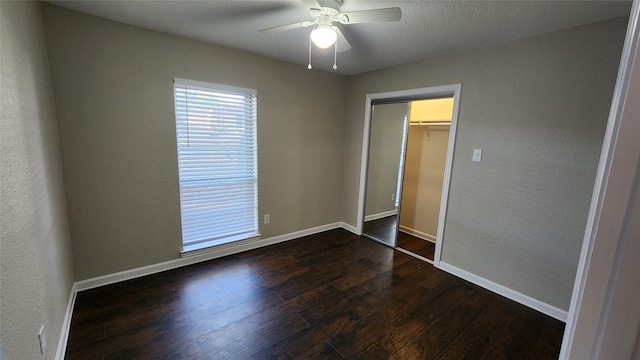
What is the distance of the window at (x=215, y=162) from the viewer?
2672mm

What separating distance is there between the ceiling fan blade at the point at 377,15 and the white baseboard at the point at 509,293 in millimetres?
2520

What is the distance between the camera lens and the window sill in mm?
2846

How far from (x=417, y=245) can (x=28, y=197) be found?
374cm

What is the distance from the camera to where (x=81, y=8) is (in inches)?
78.9

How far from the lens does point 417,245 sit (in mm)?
3633

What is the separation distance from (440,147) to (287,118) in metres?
2.15

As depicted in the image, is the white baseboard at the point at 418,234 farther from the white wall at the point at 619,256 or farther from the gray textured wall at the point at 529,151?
the white wall at the point at 619,256

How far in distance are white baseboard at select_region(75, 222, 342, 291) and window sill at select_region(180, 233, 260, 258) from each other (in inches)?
0.5

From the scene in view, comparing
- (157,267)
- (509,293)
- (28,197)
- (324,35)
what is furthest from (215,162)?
(509,293)

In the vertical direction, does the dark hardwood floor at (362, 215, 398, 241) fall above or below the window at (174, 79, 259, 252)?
below

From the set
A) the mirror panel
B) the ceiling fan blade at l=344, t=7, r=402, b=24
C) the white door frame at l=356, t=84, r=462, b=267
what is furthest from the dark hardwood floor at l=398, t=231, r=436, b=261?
the ceiling fan blade at l=344, t=7, r=402, b=24

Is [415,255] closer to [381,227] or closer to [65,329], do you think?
[381,227]

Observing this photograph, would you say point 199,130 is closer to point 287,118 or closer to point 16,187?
point 287,118

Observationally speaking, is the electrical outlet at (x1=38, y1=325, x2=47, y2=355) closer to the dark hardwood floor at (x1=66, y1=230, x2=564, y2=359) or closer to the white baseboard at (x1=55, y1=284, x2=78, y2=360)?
the white baseboard at (x1=55, y1=284, x2=78, y2=360)
